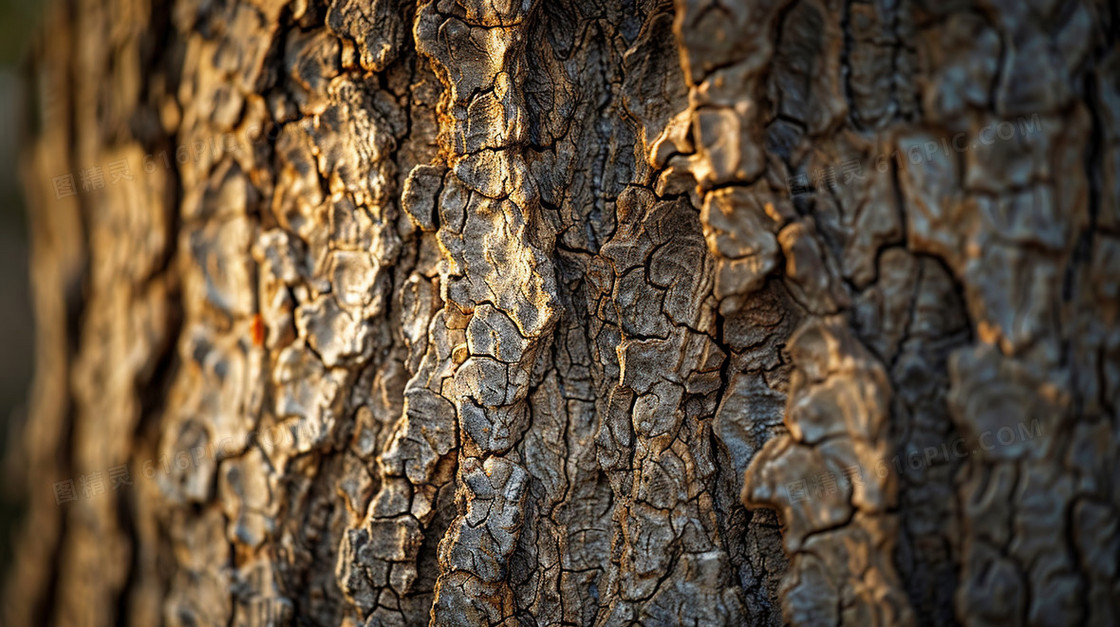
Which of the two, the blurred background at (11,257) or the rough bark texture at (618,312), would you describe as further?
the blurred background at (11,257)

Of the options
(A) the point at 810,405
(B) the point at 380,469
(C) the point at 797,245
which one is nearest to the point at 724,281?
(C) the point at 797,245

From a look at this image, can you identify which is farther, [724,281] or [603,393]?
[603,393]

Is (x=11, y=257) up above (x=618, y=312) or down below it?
above

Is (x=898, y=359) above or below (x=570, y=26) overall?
below

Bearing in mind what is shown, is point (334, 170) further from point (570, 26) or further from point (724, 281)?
point (724, 281)

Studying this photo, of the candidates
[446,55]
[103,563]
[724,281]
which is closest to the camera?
[724,281]

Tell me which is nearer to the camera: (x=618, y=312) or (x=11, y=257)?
(x=618, y=312)

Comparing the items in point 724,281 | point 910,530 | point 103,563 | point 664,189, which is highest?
point 664,189

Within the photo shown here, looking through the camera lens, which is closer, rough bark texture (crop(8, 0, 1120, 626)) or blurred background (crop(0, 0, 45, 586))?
rough bark texture (crop(8, 0, 1120, 626))
